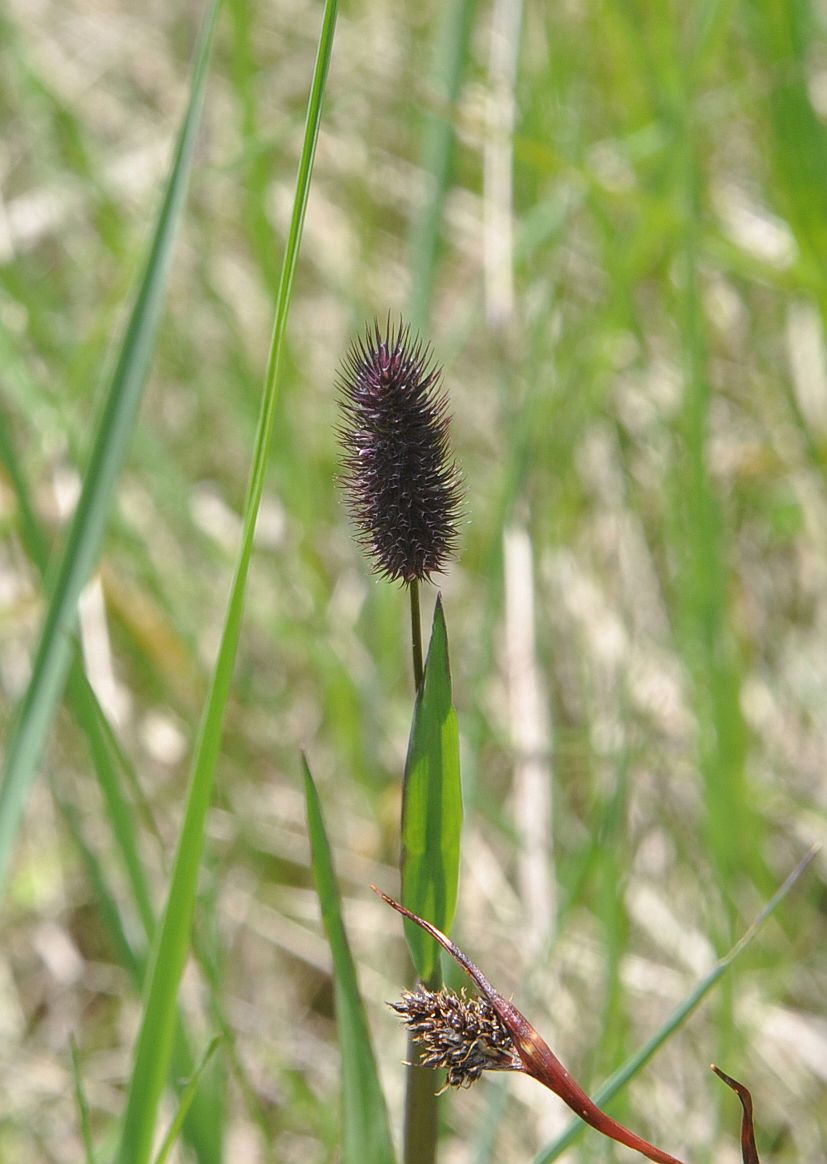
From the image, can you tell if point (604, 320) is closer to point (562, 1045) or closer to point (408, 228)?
point (408, 228)

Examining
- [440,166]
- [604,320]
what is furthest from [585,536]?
[440,166]

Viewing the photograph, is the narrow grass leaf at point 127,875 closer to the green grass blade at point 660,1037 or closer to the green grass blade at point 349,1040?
the green grass blade at point 349,1040

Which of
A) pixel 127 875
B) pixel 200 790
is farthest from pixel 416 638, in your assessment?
pixel 127 875

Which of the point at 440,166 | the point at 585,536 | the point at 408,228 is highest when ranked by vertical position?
the point at 408,228

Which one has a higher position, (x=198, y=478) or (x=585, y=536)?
(x=198, y=478)

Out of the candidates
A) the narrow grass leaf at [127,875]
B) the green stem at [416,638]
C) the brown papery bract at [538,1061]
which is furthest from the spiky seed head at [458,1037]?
the narrow grass leaf at [127,875]

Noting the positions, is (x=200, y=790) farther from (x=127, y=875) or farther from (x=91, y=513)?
(x=91, y=513)
